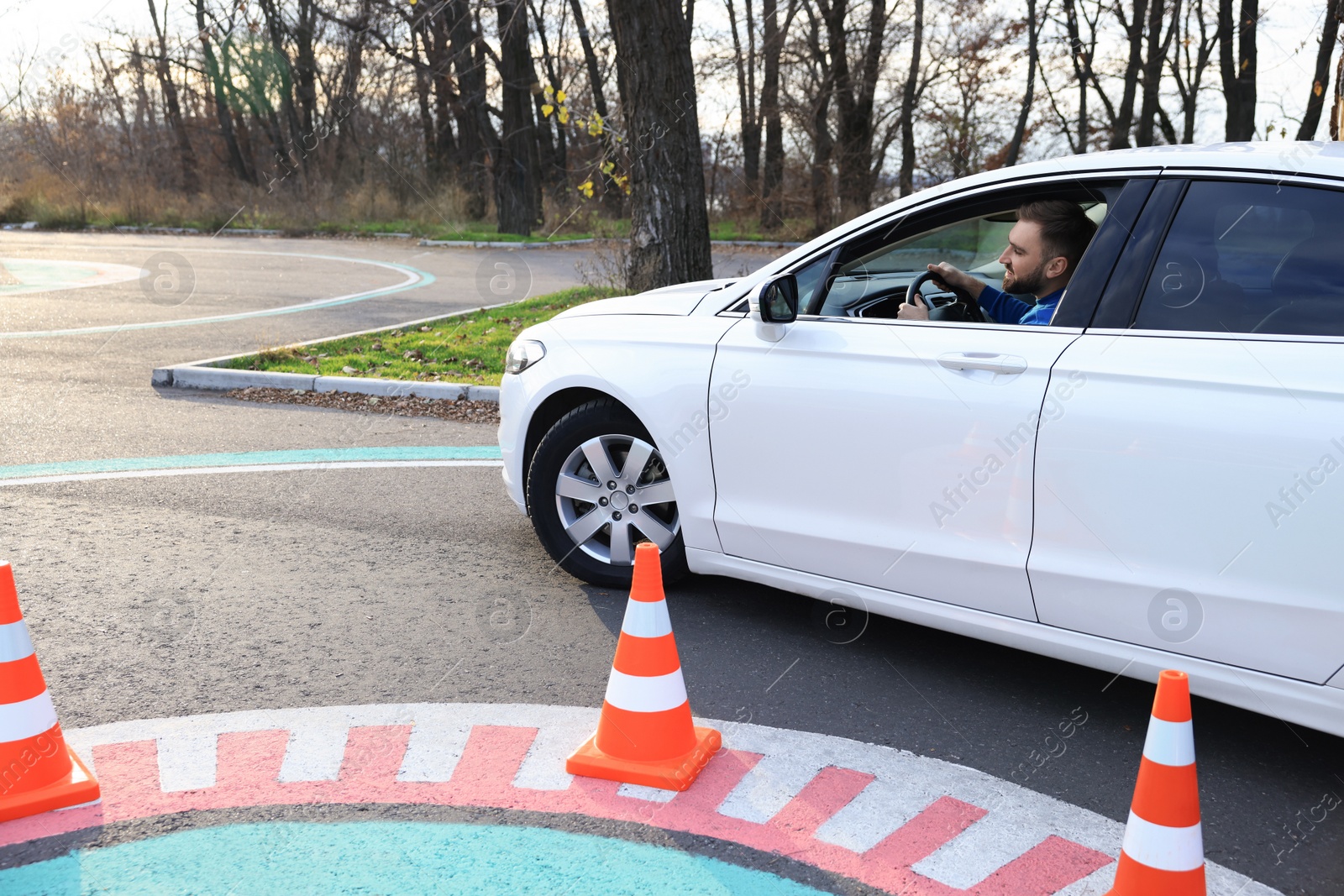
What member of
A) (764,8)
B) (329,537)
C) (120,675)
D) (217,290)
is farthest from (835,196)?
(120,675)

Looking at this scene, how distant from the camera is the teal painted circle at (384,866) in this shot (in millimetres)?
2613

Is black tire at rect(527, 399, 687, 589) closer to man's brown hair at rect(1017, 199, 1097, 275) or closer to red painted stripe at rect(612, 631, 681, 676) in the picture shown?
red painted stripe at rect(612, 631, 681, 676)

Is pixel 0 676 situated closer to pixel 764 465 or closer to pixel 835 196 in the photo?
pixel 764 465

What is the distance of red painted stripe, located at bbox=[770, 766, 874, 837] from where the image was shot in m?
2.90

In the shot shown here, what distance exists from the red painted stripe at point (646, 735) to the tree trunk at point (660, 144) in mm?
7550

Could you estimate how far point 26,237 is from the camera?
25797 mm

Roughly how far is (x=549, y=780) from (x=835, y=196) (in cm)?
2198

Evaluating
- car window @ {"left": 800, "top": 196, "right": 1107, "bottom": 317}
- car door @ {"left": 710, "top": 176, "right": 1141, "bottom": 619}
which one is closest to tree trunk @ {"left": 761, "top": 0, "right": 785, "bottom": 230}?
car window @ {"left": 800, "top": 196, "right": 1107, "bottom": 317}

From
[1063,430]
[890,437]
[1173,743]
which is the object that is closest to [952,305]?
[890,437]

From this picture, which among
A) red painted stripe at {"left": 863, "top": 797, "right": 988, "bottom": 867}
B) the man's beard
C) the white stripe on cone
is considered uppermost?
the man's beard

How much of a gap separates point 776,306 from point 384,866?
7.21ft

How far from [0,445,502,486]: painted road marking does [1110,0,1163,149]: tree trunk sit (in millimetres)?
23855

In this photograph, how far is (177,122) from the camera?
129ft

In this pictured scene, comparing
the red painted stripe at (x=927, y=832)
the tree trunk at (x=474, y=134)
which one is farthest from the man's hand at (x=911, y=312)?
the tree trunk at (x=474, y=134)
